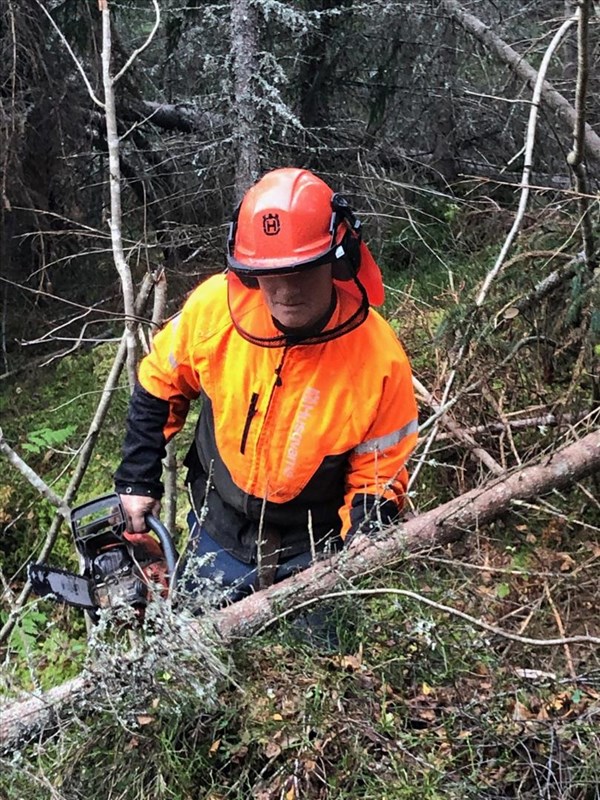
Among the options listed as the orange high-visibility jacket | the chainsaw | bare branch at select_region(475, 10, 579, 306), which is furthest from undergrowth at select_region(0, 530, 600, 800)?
bare branch at select_region(475, 10, 579, 306)

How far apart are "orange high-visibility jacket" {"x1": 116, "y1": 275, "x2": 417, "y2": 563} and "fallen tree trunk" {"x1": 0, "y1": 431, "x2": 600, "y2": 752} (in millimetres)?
278

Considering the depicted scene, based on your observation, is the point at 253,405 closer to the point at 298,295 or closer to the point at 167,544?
the point at 298,295

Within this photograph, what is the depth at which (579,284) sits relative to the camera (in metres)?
2.81

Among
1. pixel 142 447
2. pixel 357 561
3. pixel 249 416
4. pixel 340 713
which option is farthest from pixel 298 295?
pixel 340 713

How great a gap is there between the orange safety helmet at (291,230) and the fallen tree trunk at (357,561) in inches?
34.7

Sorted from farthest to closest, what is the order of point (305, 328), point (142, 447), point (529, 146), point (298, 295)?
point (529, 146) < point (142, 447) < point (305, 328) < point (298, 295)

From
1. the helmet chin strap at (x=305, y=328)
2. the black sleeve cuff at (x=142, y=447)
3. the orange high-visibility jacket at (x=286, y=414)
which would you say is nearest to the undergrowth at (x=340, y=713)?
the orange high-visibility jacket at (x=286, y=414)

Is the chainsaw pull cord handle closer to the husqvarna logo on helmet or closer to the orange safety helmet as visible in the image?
the orange safety helmet

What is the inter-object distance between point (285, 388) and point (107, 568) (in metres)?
0.90

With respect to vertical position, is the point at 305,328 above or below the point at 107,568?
above

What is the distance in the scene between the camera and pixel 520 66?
4.57 meters

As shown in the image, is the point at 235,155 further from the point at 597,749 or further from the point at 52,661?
the point at 597,749

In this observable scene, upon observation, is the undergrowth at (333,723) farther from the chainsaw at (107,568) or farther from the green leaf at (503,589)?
the green leaf at (503,589)

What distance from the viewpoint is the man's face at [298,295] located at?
2.22m
